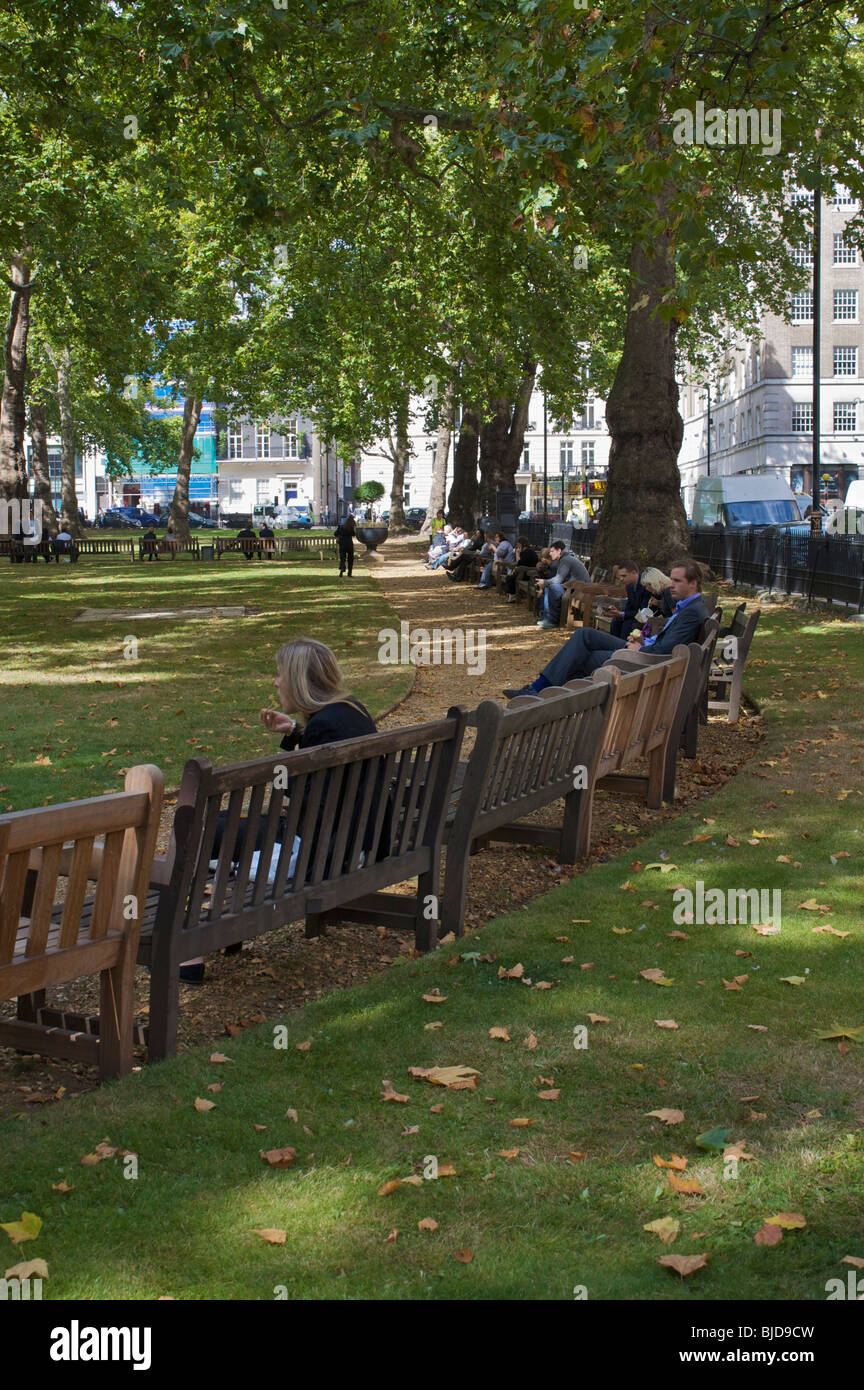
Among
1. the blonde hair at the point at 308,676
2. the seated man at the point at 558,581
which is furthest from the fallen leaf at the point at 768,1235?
the seated man at the point at 558,581

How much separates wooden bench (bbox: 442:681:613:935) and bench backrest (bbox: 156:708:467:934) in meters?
0.21

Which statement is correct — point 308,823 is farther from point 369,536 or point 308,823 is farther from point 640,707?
point 369,536

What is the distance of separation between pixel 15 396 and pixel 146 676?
25588 mm

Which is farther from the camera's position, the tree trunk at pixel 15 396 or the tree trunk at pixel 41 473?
the tree trunk at pixel 41 473

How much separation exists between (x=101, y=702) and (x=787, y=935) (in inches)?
330

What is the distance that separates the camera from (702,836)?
7887 millimetres

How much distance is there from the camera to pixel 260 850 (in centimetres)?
494

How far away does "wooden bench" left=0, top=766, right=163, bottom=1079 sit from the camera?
3.95 metres

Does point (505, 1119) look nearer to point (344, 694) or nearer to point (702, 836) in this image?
point (344, 694)

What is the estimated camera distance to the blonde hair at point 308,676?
19.6ft

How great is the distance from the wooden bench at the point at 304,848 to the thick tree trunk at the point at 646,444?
15035mm

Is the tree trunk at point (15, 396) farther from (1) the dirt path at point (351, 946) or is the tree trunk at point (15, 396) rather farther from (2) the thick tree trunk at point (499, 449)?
(1) the dirt path at point (351, 946)

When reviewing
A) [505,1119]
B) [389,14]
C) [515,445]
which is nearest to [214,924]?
[505,1119]

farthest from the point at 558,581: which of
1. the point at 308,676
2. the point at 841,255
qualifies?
the point at 841,255
